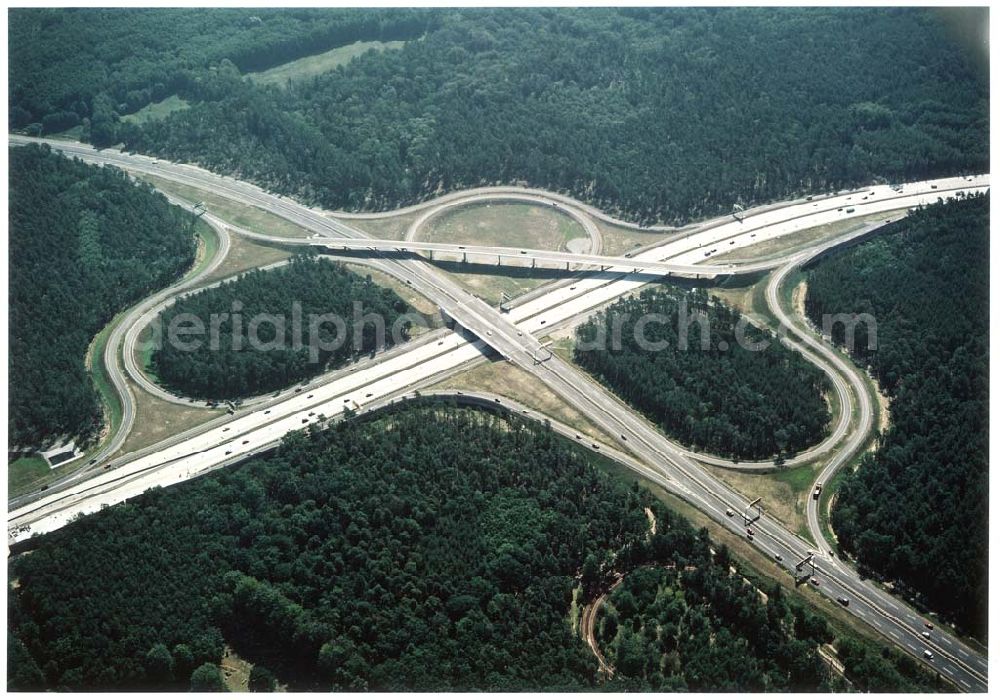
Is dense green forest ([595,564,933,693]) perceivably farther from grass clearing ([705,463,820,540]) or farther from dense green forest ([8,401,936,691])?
grass clearing ([705,463,820,540])

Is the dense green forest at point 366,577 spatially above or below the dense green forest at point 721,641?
above

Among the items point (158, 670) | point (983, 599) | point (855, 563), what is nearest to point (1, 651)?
point (158, 670)

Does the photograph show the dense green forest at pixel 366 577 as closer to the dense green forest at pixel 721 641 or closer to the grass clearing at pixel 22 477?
the dense green forest at pixel 721 641

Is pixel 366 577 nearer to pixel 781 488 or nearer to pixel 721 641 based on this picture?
pixel 721 641

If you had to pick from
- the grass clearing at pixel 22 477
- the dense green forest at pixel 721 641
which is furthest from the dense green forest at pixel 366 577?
the grass clearing at pixel 22 477

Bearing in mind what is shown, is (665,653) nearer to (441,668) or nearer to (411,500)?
(441,668)

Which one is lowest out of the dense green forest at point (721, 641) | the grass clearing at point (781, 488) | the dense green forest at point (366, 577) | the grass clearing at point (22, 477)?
the dense green forest at point (721, 641)

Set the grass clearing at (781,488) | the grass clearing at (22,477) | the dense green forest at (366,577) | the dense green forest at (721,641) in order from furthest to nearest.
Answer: the grass clearing at (22,477) < the grass clearing at (781,488) < the dense green forest at (366,577) < the dense green forest at (721,641)

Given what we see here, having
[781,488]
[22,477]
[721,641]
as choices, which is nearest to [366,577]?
[721,641]
